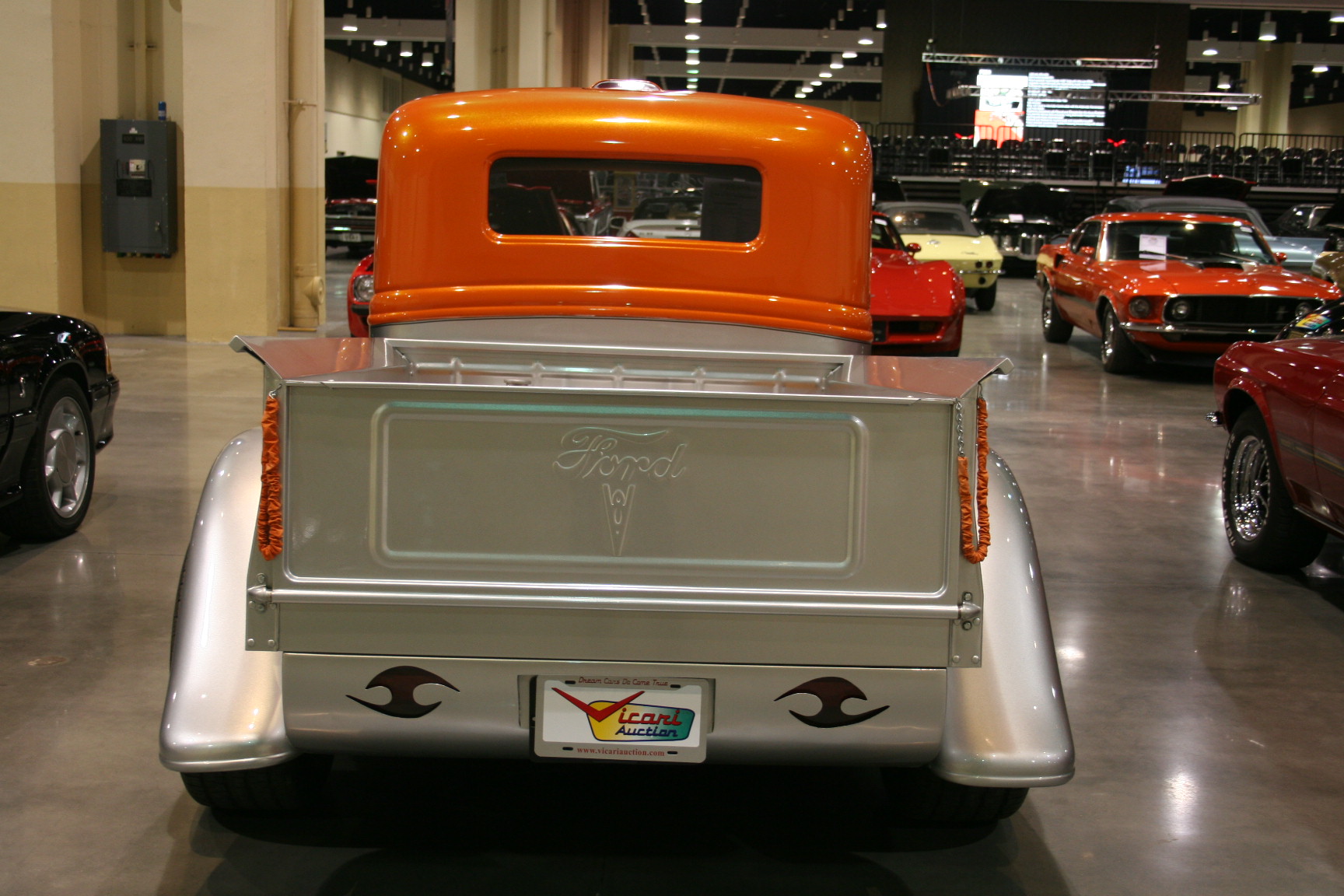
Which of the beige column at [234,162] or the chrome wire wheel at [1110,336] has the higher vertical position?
the beige column at [234,162]

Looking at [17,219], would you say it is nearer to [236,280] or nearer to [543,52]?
[236,280]

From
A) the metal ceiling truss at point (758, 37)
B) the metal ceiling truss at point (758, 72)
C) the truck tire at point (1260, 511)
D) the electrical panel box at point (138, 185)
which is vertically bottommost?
the truck tire at point (1260, 511)

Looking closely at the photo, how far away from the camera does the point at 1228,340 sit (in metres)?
10.9

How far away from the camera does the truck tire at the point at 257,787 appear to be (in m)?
2.96

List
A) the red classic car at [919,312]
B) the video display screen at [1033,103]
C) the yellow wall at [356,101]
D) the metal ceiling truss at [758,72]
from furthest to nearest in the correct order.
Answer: the metal ceiling truss at [758,72]
the yellow wall at [356,101]
the video display screen at [1033,103]
the red classic car at [919,312]

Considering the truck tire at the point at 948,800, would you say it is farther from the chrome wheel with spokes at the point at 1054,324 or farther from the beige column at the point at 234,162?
the chrome wheel with spokes at the point at 1054,324

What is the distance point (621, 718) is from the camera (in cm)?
253

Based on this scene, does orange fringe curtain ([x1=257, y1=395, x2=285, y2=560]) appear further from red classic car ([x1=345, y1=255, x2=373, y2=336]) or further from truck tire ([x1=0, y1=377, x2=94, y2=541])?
red classic car ([x1=345, y1=255, x2=373, y2=336])

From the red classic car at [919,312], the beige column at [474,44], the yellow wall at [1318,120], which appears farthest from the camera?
the yellow wall at [1318,120]

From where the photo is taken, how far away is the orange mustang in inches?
421

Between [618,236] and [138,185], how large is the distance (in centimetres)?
1003

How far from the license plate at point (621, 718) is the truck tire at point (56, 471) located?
3672 mm

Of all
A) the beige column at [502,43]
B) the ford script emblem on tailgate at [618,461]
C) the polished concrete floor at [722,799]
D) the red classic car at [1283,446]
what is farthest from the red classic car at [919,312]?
the beige column at [502,43]

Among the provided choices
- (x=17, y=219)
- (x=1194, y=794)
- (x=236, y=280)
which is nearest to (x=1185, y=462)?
(x=1194, y=794)
